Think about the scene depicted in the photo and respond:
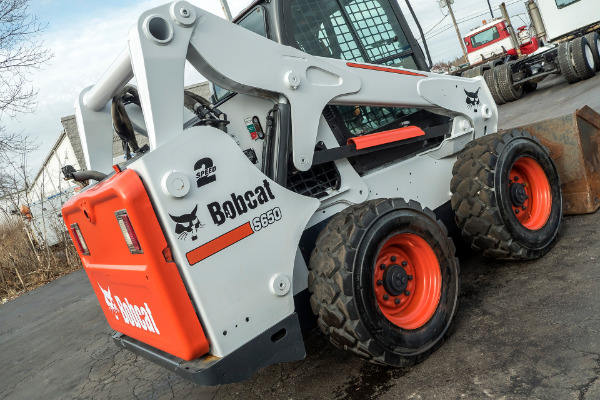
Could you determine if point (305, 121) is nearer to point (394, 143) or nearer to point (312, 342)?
point (394, 143)

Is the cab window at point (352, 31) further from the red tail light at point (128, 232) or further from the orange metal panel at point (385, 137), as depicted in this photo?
the red tail light at point (128, 232)

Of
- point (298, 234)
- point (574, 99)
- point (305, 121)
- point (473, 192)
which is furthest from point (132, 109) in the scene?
point (574, 99)

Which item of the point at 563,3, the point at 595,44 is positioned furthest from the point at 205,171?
the point at 563,3

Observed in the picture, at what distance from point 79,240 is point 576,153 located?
403cm

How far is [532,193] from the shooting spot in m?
4.00

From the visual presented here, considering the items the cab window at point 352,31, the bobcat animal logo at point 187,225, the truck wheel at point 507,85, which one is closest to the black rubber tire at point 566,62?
the truck wheel at point 507,85

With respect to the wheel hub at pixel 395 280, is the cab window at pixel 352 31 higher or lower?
higher

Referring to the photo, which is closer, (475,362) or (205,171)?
(205,171)

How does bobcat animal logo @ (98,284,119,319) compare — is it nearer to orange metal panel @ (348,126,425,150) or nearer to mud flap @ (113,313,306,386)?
mud flap @ (113,313,306,386)

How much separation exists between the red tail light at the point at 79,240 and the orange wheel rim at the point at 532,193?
10.3 ft

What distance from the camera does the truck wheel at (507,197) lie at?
Answer: 3.49 metres

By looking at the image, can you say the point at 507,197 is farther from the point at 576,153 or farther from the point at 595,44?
the point at 595,44

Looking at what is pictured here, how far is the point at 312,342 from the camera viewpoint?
3494mm

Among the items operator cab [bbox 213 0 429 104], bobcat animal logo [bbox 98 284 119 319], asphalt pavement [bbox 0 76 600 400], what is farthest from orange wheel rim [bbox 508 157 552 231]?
bobcat animal logo [bbox 98 284 119 319]
